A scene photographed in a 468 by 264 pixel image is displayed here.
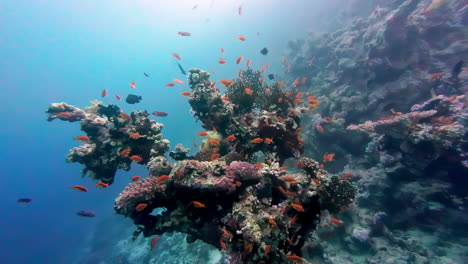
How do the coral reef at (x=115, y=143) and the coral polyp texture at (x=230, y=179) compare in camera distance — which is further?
the coral reef at (x=115, y=143)

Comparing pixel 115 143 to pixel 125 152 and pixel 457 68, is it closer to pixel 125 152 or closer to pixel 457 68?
pixel 125 152

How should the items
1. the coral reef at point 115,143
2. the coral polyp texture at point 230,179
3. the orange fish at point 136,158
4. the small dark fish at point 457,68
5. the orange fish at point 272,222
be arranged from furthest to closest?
the small dark fish at point 457,68 → the coral reef at point 115,143 → the orange fish at point 136,158 → the coral polyp texture at point 230,179 → the orange fish at point 272,222

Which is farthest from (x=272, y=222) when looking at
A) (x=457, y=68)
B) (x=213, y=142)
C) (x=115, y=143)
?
(x=457, y=68)

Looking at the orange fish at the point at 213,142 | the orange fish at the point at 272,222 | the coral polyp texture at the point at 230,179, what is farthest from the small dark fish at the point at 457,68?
the orange fish at the point at 272,222

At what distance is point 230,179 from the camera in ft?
15.9

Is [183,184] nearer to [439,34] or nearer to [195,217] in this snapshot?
[195,217]

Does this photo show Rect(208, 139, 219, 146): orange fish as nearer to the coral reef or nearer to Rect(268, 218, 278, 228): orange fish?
the coral reef

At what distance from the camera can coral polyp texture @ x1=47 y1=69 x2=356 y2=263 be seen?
4.43 m

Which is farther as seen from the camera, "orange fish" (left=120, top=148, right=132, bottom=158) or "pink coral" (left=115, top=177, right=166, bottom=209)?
"orange fish" (left=120, top=148, right=132, bottom=158)

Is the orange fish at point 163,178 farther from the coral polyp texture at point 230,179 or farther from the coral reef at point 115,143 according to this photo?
the coral reef at point 115,143

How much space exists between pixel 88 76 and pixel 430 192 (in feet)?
571

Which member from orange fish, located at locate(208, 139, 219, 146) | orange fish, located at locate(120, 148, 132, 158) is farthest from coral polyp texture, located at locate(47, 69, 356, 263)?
orange fish, located at locate(120, 148, 132, 158)

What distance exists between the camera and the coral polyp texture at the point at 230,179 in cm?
443

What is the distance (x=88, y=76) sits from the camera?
469 ft
